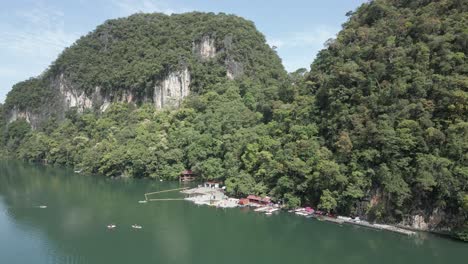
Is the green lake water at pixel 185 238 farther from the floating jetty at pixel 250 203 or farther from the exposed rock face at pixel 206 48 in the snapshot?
the exposed rock face at pixel 206 48

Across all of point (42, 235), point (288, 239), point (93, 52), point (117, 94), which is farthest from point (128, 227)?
point (93, 52)

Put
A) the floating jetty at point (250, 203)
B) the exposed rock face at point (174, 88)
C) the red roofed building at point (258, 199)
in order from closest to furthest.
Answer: the floating jetty at point (250, 203), the red roofed building at point (258, 199), the exposed rock face at point (174, 88)

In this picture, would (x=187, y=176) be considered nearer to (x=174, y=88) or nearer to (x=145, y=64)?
(x=174, y=88)

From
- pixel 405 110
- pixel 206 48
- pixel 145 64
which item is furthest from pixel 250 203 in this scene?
pixel 145 64

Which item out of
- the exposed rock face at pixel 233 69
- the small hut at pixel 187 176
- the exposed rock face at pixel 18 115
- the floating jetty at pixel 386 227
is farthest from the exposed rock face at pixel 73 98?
the floating jetty at pixel 386 227

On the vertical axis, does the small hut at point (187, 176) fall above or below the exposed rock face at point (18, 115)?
below

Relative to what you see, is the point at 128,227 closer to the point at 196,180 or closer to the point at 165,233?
the point at 165,233
